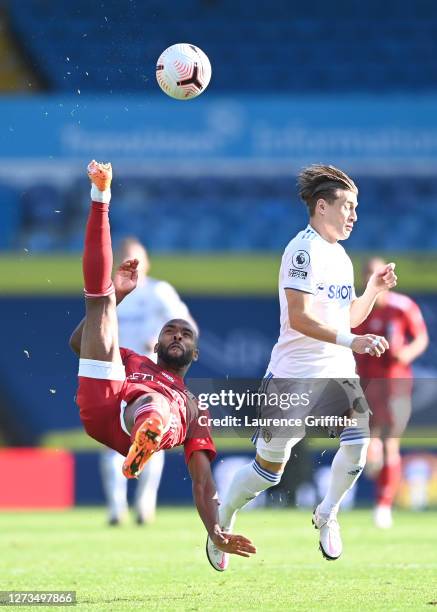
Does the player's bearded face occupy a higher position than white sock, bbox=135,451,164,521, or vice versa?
the player's bearded face

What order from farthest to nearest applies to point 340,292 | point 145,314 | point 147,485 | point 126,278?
point 147,485 < point 145,314 < point 340,292 < point 126,278

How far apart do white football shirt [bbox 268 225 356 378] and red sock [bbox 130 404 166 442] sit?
3.89 ft

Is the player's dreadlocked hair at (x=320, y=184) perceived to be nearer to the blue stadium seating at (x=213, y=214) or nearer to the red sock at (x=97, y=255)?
the red sock at (x=97, y=255)

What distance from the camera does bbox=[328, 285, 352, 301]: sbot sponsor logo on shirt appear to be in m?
7.16

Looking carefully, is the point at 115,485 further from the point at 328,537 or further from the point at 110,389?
the point at 110,389

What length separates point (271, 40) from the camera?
19438 mm

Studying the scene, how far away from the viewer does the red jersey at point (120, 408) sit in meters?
6.58

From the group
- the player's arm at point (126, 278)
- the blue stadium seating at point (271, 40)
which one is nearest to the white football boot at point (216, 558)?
the player's arm at point (126, 278)

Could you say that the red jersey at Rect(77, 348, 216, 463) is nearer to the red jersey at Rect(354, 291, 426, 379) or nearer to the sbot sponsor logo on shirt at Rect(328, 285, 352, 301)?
the sbot sponsor logo on shirt at Rect(328, 285, 352, 301)

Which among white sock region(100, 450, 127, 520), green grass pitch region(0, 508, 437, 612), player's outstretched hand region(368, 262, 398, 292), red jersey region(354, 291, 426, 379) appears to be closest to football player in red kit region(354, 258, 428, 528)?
red jersey region(354, 291, 426, 379)

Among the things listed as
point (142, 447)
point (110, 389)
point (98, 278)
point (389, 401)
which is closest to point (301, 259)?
point (98, 278)

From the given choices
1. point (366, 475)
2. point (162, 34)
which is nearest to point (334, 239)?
point (366, 475)

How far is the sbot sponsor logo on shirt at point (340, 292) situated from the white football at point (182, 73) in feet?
5.22

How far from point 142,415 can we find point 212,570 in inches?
82.1
